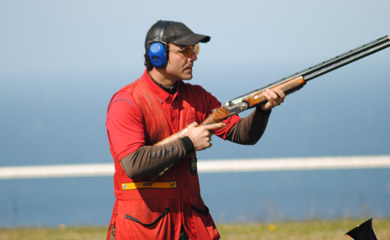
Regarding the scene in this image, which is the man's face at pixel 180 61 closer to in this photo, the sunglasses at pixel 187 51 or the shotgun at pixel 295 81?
the sunglasses at pixel 187 51

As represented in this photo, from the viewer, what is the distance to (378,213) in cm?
809

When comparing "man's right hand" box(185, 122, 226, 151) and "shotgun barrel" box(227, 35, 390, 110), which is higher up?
"shotgun barrel" box(227, 35, 390, 110)

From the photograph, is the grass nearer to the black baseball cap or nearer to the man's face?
the man's face

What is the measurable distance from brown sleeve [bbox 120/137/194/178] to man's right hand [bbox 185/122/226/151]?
0.07 metres

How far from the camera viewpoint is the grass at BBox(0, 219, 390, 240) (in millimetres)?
7280

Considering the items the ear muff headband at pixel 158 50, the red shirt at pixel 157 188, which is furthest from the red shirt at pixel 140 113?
the ear muff headband at pixel 158 50

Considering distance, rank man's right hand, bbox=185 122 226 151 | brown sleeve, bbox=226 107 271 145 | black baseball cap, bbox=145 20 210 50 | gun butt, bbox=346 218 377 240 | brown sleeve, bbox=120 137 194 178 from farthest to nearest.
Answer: gun butt, bbox=346 218 377 240, brown sleeve, bbox=226 107 271 145, black baseball cap, bbox=145 20 210 50, man's right hand, bbox=185 122 226 151, brown sleeve, bbox=120 137 194 178

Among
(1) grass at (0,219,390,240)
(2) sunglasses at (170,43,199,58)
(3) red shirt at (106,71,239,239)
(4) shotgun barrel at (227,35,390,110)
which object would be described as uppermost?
(2) sunglasses at (170,43,199,58)

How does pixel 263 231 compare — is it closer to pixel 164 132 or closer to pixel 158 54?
pixel 164 132

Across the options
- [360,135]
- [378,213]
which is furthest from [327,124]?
[378,213]

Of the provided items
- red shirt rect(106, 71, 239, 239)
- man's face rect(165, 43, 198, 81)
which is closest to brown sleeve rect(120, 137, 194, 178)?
red shirt rect(106, 71, 239, 239)

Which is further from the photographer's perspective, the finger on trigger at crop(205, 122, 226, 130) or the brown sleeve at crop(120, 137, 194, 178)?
the finger on trigger at crop(205, 122, 226, 130)

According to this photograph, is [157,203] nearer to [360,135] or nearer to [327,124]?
[360,135]

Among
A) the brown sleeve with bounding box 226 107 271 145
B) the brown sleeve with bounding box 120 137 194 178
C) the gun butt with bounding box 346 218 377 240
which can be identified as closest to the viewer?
the brown sleeve with bounding box 120 137 194 178
